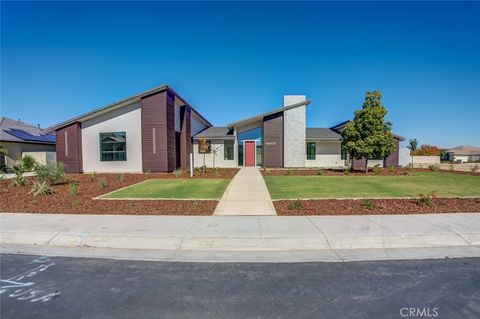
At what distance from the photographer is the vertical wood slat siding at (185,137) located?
22891 mm

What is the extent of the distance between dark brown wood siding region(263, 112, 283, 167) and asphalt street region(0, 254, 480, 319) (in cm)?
1983

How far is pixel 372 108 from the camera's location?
19562 mm

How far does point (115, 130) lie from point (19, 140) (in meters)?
12.0

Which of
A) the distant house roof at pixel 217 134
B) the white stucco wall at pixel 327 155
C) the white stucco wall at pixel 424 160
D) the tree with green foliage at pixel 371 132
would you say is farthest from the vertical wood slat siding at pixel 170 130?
the white stucco wall at pixel 424 160

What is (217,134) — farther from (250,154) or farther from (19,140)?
(19,140)

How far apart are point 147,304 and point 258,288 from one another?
1.44 metres

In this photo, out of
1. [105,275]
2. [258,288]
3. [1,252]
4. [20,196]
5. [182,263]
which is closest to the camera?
[258,288]

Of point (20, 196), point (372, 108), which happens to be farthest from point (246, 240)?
point (372, 108)

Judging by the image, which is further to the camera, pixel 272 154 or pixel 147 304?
→ pixel 272 154

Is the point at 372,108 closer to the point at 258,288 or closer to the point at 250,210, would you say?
the point at 250,210

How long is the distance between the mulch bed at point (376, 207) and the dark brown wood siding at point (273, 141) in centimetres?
1540

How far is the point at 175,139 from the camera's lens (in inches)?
836

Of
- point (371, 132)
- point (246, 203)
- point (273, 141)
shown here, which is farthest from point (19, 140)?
point (371, 132)

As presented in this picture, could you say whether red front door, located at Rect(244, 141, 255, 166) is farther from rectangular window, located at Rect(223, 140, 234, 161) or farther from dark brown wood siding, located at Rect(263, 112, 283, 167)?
rectangular window, located at Rect(223, 140, 234, 161)
